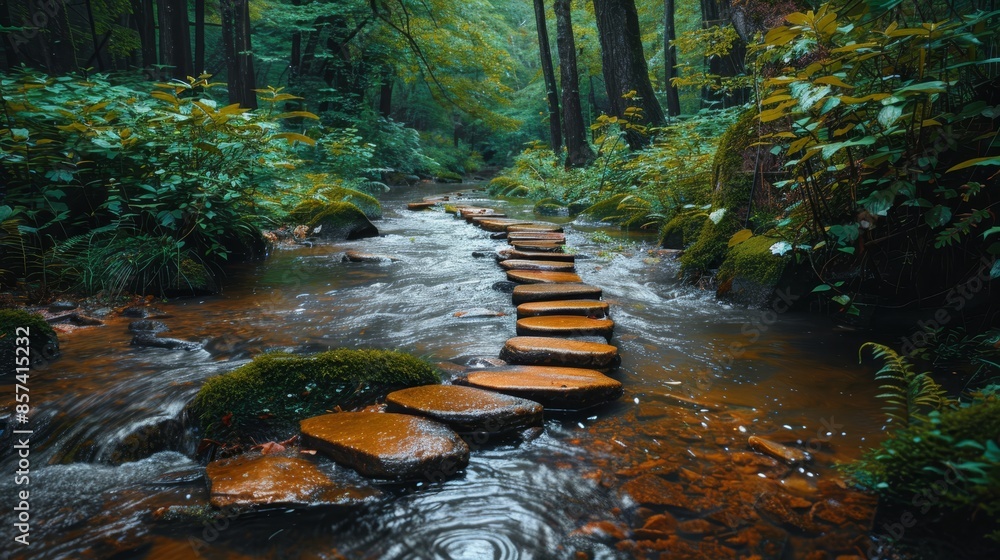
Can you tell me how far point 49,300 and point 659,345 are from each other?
4894 millimetres

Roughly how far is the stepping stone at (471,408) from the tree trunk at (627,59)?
29.9 ft

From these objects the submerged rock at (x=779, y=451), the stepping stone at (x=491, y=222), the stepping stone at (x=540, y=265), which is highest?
the stepping stone at (x=491, y=222)

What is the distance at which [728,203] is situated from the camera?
4969 millimetres

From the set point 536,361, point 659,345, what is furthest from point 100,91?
point 659,345

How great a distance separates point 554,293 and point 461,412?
1.92 metres

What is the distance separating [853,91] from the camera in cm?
313

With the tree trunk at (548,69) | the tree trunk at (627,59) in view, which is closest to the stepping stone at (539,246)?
the tree trunk at (627,59)

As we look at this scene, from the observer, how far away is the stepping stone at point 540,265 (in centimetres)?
520

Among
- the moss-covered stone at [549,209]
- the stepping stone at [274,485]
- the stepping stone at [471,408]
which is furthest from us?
the moss-covered stone at [549,209]

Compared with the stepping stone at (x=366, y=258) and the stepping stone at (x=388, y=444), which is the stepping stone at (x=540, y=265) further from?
the stepping stone at (x=388, y=444)

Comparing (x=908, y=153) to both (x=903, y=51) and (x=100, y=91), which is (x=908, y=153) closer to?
(x=903, y=51)

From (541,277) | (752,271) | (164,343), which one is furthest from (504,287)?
(164,343)

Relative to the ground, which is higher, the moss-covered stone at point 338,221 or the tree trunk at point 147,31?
the tree trunk at point 147,31

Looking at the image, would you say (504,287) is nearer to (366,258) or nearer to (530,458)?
(366,258)
